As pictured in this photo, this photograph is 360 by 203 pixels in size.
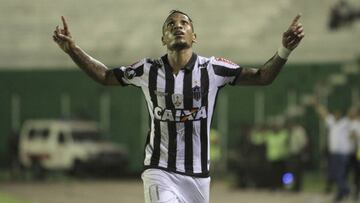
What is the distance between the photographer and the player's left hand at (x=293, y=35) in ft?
21.2

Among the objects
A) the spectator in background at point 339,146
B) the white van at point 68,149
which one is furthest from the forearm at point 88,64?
the white van at point 68,149

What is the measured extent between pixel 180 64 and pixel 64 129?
1779 cm

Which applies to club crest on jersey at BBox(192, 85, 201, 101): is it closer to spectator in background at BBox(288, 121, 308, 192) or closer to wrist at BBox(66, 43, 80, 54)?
wrist at BBox(66, 43, 80, 54)

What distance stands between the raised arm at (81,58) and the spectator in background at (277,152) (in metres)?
13.0

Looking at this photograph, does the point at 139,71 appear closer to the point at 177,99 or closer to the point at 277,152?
the point at 177,99

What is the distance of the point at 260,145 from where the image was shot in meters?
20.2

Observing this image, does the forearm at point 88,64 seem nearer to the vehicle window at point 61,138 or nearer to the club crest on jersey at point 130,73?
the club crest on jersey at point 130,73

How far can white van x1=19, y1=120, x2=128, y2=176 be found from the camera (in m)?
24.2

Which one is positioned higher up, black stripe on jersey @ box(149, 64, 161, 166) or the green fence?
the green fence

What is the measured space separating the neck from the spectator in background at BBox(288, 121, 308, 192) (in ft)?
42.2

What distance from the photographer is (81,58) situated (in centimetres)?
691

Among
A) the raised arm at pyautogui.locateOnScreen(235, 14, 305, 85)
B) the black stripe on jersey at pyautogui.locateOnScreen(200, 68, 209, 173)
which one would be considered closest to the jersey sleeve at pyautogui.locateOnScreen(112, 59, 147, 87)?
the black stripe on jersey at pyautogui.locateOnScreen(200, 68, 209, 173)

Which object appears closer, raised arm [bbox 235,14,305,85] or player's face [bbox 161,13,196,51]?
raised arm [bbox 235,14,305,85]

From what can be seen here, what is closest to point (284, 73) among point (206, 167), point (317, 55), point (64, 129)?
point (317, 55)
